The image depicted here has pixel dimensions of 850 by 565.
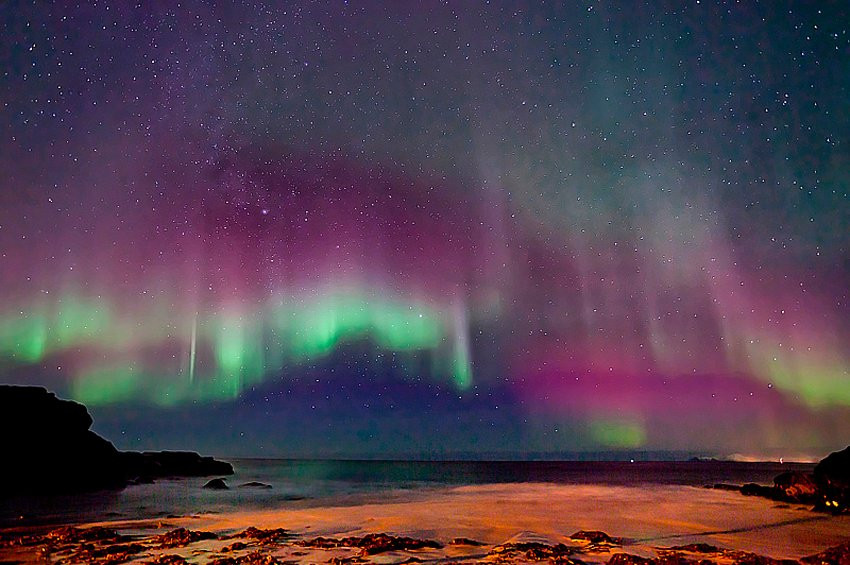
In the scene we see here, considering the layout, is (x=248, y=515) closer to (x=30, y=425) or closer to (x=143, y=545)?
(x=143, y=545)

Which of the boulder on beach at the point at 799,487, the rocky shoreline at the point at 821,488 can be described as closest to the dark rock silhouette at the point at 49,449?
the rocky shoreline at the point at 821,488

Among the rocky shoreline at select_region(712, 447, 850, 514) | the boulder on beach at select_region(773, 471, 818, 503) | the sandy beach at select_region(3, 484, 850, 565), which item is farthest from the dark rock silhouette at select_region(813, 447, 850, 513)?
the sandy beach at select_region(3, 484, 850, 565)

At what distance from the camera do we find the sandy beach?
17.4m

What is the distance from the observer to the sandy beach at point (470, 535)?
57.2ft

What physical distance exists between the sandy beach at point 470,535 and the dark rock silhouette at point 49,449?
31.8 meters

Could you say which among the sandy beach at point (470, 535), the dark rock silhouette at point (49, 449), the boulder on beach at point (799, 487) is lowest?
the boulder on beach at point (799, 487)

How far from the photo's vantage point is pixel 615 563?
52.5ft

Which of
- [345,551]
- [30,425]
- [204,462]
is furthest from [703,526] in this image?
[204,462]

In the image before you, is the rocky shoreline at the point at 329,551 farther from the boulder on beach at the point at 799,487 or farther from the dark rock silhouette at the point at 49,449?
the dark rock silhouette at the point at 49,449

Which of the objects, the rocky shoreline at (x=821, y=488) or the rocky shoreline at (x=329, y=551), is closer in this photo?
the rocky shoreline at (x=329, y=551)

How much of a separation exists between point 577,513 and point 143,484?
47.1 m

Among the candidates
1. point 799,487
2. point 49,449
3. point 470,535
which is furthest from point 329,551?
point 49,449

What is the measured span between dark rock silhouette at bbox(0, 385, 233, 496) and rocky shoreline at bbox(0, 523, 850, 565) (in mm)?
36102

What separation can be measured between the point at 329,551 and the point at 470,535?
6.35 metres
